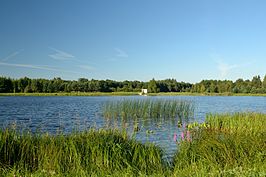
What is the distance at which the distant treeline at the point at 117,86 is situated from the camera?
9144 cm

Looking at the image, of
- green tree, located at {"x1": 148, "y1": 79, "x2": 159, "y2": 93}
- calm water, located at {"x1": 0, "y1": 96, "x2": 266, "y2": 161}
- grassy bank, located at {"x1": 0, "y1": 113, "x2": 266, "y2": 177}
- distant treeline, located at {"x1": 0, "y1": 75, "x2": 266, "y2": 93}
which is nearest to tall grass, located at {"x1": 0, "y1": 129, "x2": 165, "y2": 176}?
grassy bank, located at {"x1": 0, "y1": 113, "x2": 266, "y2": 177}

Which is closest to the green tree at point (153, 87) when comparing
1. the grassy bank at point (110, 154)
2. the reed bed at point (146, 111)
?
the reed bed at point (146, 111)

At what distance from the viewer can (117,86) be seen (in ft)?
393

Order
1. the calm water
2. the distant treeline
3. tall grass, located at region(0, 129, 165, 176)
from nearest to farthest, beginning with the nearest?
tall grass, located at region(0, 129, 165, 176) < the calm water < the distant treeline

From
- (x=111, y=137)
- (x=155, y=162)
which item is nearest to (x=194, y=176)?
(x=155, y=162)

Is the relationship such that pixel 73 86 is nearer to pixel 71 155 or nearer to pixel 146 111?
pixel 146 111

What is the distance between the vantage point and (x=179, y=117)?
23.2 m

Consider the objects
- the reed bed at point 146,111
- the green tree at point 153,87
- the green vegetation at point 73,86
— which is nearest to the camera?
the reed bed at point 146,111

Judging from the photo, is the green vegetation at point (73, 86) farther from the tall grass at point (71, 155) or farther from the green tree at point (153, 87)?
the tall grass at point (71, 155)

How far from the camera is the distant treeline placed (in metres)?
91.4

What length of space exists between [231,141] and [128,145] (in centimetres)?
288

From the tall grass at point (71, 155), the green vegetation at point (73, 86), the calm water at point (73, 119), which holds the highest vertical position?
the green vegetation at point (73, 86)

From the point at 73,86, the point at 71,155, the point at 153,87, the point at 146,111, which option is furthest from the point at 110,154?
the point at 153,87

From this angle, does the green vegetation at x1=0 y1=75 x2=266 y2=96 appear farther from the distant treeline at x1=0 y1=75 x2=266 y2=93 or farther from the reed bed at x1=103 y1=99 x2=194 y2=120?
the reed bed at x1=103 y1=99 x2=194 y2=120
